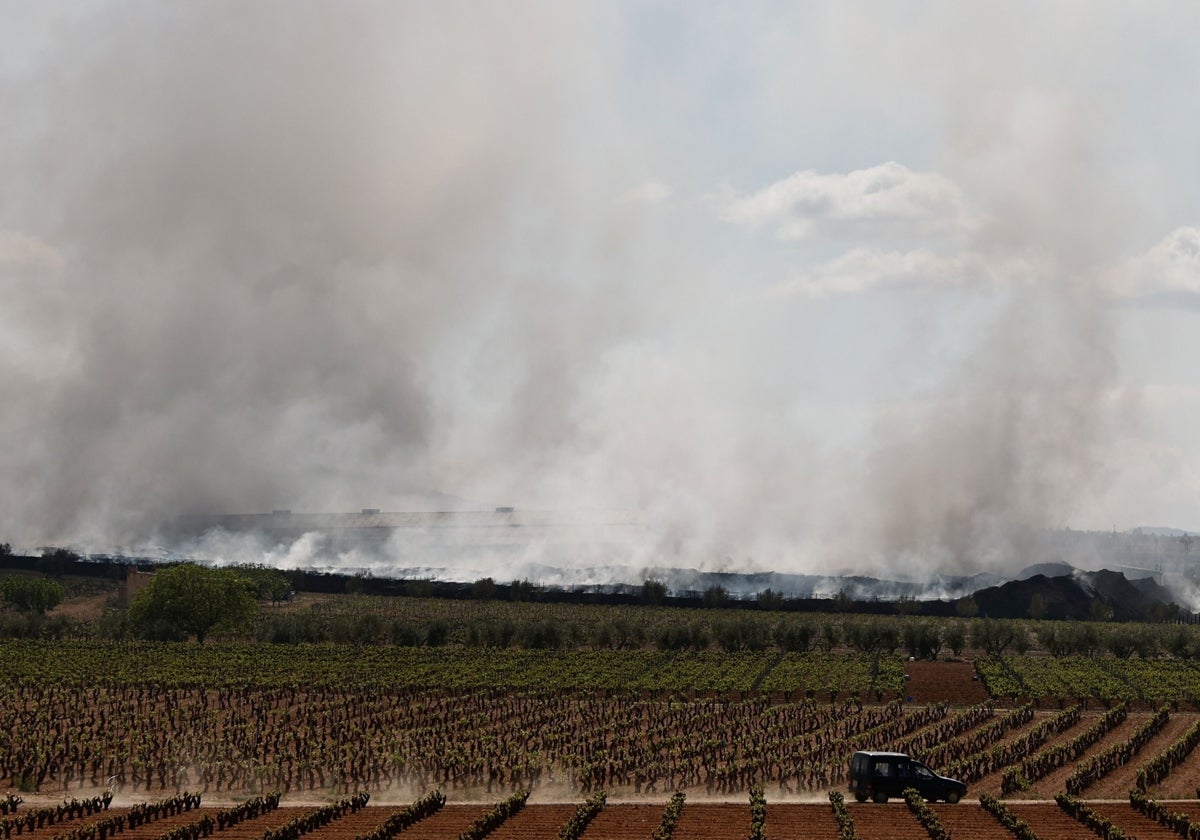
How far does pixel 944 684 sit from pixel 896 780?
49676 millimetres

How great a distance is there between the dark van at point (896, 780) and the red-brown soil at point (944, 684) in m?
38.1

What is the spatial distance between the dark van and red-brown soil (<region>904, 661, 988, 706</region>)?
1499 inches

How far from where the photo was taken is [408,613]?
15738cm

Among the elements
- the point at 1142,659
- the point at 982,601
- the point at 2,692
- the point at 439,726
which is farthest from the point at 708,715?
the point at 982,601

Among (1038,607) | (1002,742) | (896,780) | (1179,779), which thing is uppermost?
(1038,607)

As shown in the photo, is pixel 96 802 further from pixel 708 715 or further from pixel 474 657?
pixel 474 657

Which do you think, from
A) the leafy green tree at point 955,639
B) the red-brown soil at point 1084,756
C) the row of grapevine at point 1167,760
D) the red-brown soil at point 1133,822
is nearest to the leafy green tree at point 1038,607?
the leafy green tree at point 955,639

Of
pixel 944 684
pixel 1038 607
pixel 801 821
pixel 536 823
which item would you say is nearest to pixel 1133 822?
pixel 801 821

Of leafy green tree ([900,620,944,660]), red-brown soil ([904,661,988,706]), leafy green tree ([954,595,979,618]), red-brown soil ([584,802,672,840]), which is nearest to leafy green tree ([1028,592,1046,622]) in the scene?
leafy green tree ([954,595,979,618])

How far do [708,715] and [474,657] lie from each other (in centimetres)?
3759

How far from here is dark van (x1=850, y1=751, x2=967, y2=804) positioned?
5172cm

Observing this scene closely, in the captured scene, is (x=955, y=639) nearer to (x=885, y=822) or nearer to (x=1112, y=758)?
(x=1112, y=758)

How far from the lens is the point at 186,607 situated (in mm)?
134750

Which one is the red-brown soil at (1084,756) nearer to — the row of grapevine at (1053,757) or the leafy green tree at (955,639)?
the row of grapevine at (1053,757)
